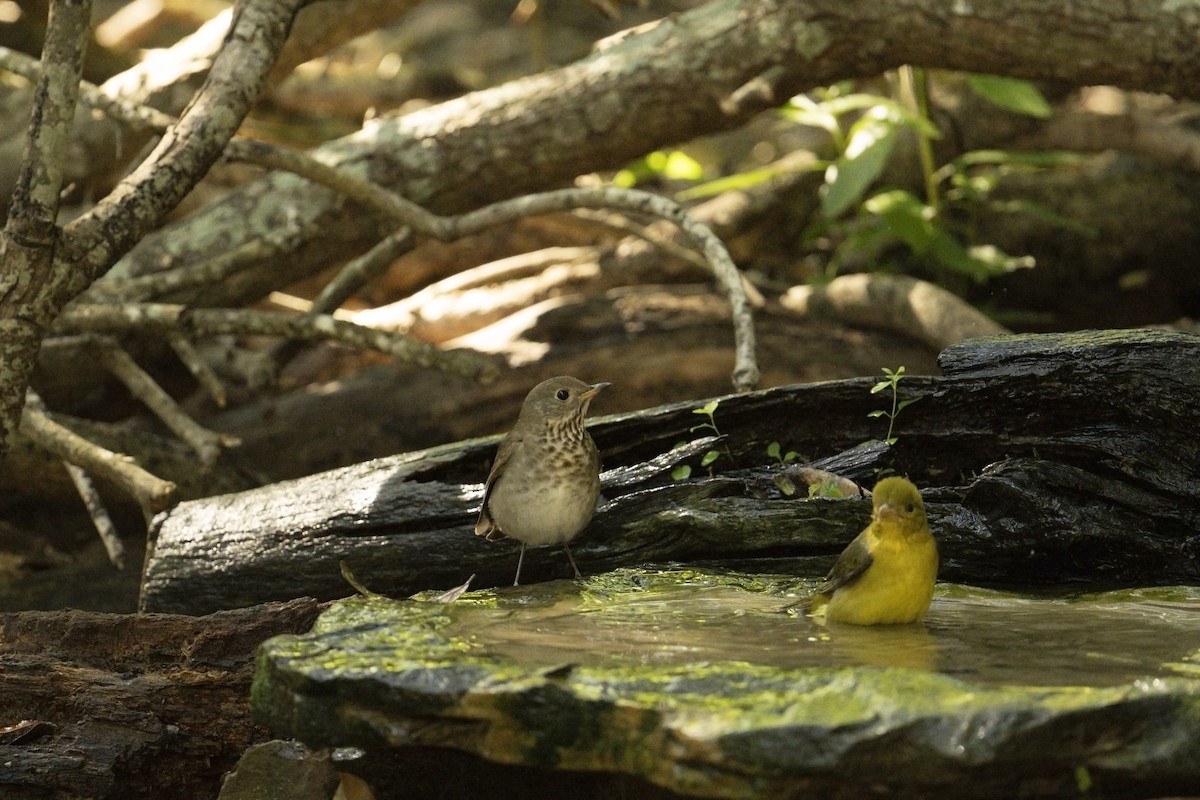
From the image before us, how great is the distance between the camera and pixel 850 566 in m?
3.71

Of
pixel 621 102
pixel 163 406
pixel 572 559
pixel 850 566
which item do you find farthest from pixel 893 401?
pixel 163 406

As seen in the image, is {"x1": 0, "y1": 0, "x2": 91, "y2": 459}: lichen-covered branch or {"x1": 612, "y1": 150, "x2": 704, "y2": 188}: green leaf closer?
{"x1": 0, "y1": 0, "x2": 91, "y2": 459}: lichen-covered branch

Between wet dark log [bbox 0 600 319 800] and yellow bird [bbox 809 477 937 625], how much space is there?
1.69m

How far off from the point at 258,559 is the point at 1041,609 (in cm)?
268

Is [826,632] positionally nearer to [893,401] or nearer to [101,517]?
[893,401]

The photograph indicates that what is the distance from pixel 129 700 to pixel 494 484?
134 cm

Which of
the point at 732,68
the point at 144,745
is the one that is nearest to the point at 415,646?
the point at 144,745

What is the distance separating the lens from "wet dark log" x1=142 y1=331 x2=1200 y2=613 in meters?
4.29

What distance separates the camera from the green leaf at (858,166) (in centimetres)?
749

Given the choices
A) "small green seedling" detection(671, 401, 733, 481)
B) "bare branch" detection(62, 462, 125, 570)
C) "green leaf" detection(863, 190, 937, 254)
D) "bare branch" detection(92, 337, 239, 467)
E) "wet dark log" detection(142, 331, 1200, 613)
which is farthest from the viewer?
"green leaf" detection(863, 190, 937, 254)

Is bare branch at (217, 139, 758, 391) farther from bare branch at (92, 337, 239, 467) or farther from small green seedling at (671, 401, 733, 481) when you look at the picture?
bare branch at (92, 337, 239, 467)

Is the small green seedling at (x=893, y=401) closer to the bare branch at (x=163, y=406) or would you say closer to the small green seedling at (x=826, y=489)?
the small green seedling at (x=826, y=489)

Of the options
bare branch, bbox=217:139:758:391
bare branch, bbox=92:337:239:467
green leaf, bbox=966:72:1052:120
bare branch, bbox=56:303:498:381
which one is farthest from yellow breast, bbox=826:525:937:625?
green leaf, bbox=966:72:1052:120

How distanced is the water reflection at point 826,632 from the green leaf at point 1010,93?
4.23m
